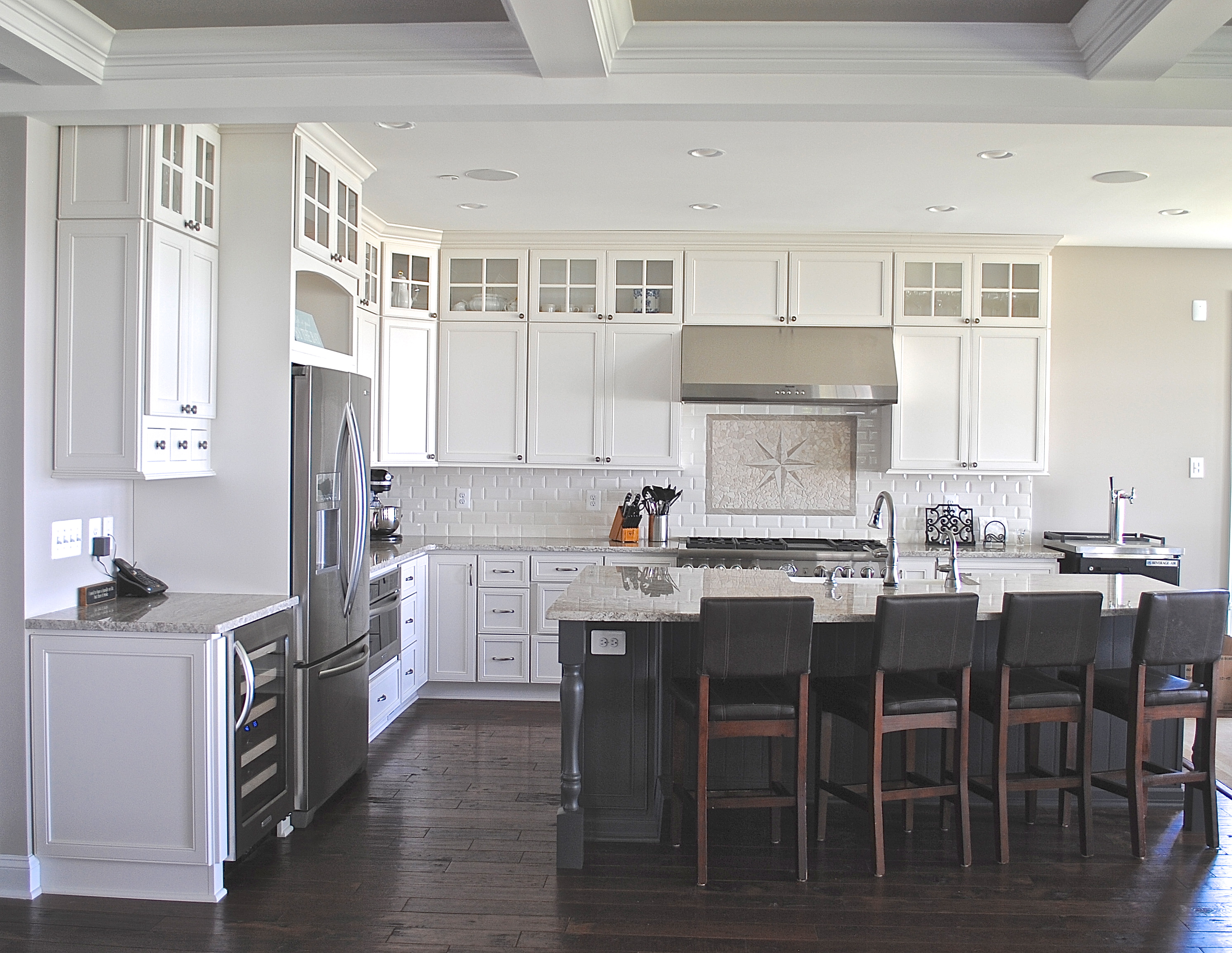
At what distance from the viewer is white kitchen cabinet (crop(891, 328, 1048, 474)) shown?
574 centimetres

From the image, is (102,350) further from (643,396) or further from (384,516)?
(643,396)

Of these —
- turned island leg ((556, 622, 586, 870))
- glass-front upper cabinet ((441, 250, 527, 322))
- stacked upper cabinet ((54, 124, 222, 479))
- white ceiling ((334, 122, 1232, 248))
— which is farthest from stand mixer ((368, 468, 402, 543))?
turned island leg ((556, 622, 586, 870))

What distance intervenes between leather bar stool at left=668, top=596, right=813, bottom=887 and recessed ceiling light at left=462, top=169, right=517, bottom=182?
2442 mm

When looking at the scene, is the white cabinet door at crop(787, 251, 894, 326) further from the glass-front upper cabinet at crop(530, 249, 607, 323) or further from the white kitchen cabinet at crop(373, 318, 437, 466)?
the white kitchen cabinet at crop(373, 318, 437, 466)

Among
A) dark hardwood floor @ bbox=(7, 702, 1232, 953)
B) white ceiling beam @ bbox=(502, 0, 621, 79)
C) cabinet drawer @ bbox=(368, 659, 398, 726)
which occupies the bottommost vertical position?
dark hardwood floor @ bbox=(7, 702, 1232, 953)

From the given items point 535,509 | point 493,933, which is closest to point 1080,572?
point 535,509

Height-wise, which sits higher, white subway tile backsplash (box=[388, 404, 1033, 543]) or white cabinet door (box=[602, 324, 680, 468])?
white cabinet door (box=[602, 324, 680, 468])

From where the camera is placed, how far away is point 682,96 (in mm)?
2984

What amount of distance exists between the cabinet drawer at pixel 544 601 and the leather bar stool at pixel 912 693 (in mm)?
2427

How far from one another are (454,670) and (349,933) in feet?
9.20

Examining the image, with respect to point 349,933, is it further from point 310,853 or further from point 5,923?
point 5,923

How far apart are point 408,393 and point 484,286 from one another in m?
0.80

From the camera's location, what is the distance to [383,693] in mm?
4855

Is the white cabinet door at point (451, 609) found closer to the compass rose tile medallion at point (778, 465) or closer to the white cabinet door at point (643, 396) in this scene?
Answer: the white cabinet door at point (643, 396)
